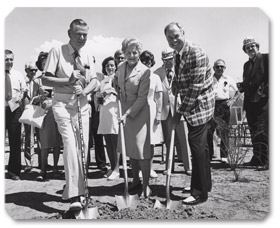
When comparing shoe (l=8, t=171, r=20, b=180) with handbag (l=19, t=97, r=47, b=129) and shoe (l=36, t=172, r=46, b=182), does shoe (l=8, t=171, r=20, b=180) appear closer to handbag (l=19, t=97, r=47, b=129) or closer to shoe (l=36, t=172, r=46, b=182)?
shoe (l=36, t=172, r=46, b=182)

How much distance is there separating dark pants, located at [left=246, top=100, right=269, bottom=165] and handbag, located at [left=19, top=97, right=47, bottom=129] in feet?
8.56

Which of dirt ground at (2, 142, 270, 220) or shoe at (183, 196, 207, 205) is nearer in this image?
dirt ground at (2, 142, 270, 220)

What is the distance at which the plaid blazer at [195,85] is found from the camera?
11.8 feet

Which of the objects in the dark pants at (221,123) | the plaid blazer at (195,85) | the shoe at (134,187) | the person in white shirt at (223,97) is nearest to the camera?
the plaid blazer at (195,85)

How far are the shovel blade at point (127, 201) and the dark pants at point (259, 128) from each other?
1508mm

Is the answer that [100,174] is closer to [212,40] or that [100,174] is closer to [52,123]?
[52,123]

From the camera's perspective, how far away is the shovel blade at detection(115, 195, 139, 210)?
12.1 ft

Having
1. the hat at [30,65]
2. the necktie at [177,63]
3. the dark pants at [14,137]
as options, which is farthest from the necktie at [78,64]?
the dark pants at [14,137]

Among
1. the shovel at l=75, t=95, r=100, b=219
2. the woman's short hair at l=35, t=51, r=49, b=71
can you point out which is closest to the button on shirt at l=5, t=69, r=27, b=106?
the woman's short hair at l=35, t=51, r=49, b=71

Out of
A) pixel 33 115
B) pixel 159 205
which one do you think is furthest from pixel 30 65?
pixel 159 205

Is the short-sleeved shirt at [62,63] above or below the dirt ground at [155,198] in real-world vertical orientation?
above

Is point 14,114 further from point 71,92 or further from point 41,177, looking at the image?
point 71,92

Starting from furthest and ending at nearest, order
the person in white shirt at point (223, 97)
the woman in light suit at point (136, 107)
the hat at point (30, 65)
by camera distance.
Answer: the person in white shirt at point (223, 97) → the hat at point (30, 65) → the woman in light suit at point (136, 107)

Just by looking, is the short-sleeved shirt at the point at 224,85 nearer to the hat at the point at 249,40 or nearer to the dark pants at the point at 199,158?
the hat at the point at 249,40
